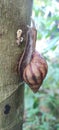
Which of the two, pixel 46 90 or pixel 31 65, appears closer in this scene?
pixel 31 65

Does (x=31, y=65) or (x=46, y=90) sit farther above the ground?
(x=31, y=65)

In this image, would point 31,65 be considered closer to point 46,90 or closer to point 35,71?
point 35,71

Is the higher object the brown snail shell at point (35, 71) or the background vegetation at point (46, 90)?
the brown snail shell at point (35, 71)

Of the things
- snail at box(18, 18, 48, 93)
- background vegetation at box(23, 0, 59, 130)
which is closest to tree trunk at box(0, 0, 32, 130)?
snail at box(18, 18, 48, 93)

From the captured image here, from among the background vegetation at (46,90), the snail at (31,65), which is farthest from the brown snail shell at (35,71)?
the background vegetation at (46,90)

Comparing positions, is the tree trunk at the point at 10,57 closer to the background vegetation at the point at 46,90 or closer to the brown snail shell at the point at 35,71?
the brown snail shell at the point at 35,71

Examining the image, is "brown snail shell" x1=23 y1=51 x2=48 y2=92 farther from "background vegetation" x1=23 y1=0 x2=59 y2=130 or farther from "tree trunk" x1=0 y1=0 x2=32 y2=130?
"background vegetation" x1=23 y1=0 x2=59 y2=130

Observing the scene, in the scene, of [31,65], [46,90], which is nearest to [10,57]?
[31,65]
